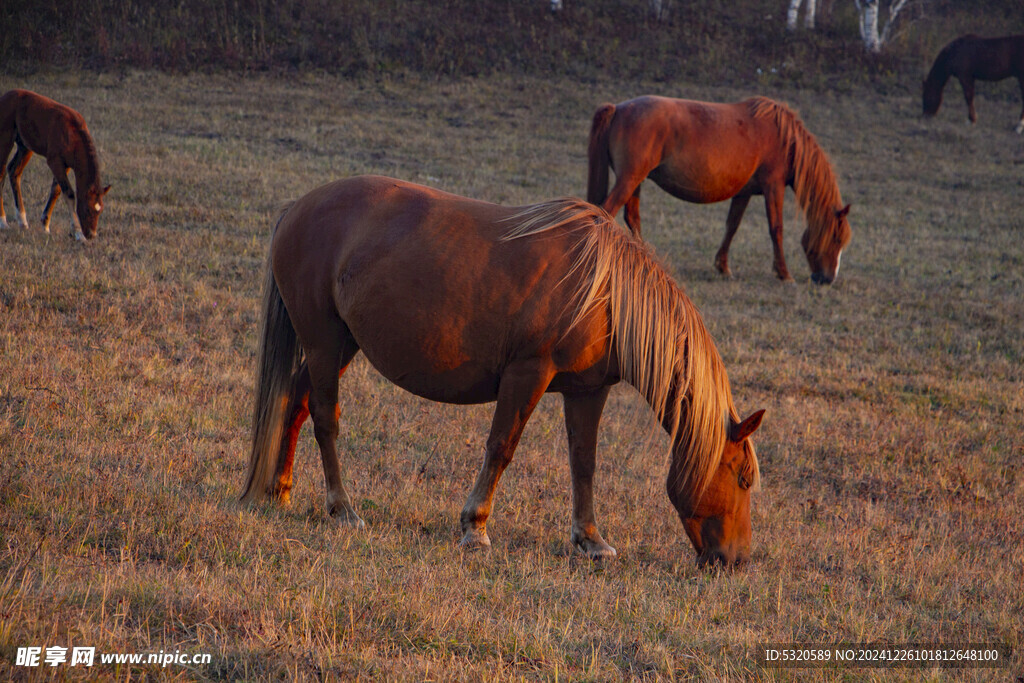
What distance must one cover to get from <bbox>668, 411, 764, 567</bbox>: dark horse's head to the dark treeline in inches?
909

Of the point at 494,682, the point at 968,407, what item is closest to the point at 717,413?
the point at 494,682

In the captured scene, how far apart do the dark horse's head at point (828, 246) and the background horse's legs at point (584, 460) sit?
846 centimetres

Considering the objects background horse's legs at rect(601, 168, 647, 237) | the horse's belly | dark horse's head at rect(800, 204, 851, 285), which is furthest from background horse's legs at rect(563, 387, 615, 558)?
dark horse's head at rect(800, 204, 851, 285)

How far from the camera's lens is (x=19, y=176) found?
36.3 feet

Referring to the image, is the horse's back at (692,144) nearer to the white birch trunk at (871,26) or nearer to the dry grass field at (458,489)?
the dry grass field at (458,489)

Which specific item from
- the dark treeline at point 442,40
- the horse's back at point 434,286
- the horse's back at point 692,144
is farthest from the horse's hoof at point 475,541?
the dark treeline at point 442,40

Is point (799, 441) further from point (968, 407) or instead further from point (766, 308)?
point (766, 308)

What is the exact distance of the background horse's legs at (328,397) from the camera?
15.8 feet

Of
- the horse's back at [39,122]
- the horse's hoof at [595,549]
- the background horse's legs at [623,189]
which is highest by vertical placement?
the horse's back at [39,122]

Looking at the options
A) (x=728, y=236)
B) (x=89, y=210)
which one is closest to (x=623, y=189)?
(x=728, y=236)

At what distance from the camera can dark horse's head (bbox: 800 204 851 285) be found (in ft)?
39.5

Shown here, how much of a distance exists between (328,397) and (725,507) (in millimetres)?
2215

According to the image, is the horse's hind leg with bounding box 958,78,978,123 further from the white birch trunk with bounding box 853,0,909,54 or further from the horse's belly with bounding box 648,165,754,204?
the horse's belly with bounding box 648,165,754,204

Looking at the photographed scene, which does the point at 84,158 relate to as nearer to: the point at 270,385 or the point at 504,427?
the point at 270,385
